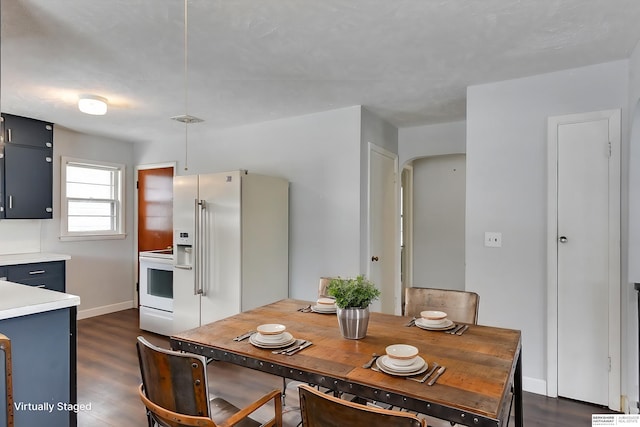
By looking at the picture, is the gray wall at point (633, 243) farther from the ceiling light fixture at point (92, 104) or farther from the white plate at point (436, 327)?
the ceiling light fixture at point (92, 104)

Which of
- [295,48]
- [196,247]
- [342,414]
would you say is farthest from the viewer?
[196,247]

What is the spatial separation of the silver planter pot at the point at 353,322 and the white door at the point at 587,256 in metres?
1.85

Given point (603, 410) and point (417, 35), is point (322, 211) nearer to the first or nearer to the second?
point (417, 35)

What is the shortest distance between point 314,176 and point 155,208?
8.59 feet

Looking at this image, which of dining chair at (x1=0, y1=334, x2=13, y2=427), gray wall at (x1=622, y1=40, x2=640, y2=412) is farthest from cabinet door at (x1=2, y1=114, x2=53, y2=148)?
gray wall at (x1=622, y1=40, x2=640, y2=412)

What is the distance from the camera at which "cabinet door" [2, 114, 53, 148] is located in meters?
3.99

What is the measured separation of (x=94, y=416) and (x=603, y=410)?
3427mm

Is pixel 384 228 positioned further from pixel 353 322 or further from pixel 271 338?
pixel 271 338

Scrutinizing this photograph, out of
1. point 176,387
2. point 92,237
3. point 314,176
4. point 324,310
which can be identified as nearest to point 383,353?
point 324,310

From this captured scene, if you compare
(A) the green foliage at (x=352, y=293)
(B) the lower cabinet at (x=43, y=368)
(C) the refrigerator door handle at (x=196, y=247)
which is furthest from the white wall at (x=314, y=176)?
(B) the lower cabinet at (x=43, y=368)

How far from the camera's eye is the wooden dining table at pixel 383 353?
116 cm

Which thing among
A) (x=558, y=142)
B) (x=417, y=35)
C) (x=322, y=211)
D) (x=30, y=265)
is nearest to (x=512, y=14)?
(x=417, y=35)

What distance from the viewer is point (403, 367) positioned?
133 cm

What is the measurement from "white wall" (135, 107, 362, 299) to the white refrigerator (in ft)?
0.57
